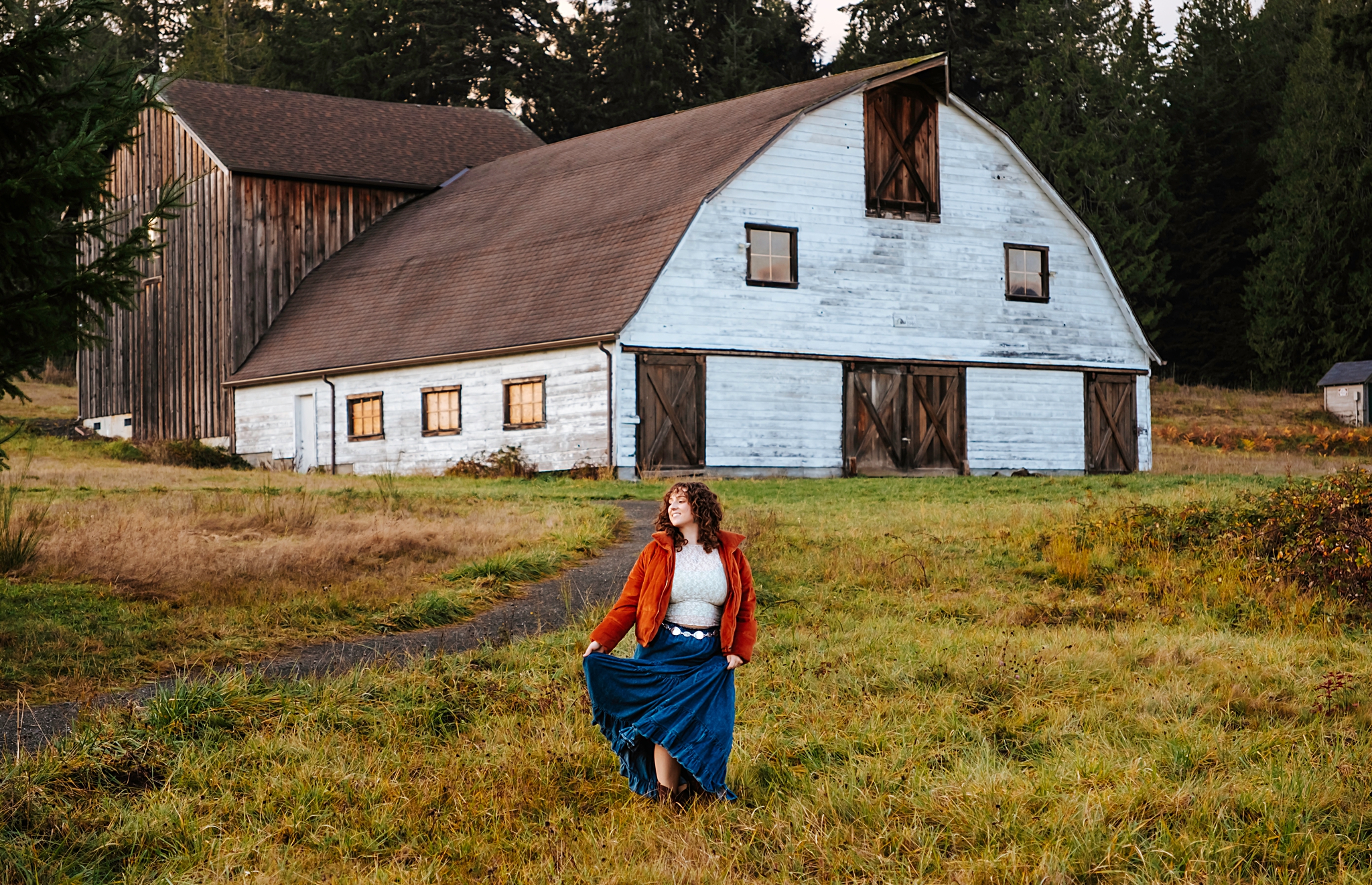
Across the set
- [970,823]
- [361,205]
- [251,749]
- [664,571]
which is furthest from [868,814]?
[361,205]

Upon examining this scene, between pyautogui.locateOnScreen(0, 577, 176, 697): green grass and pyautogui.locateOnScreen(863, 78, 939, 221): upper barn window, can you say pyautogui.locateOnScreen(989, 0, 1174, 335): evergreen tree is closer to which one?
pyautogui.locateOnScreen(863, 78, 939, 221): upper barn window

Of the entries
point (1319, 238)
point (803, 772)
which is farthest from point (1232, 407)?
point (803, 772)

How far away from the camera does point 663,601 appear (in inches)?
258

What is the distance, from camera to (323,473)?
1154 inches

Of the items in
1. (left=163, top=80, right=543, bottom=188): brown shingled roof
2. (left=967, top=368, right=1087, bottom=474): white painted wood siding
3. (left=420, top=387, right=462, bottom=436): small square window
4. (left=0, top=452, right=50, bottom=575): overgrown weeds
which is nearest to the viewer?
(left=0, top=452, right=50, bottom=575): overgrown weeds

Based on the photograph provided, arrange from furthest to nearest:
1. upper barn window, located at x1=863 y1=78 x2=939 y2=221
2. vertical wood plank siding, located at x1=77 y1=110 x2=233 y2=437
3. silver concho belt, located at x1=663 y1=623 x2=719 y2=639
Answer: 1. vertical wood plank siding, located at x1=77 y1=110 x2=233 y2=437
2. upper barn window, located at x1=863 y1=78 x2=939 y2=221
3. silver concho belt, located at x1=663 y1=623 x2=719 y2=639

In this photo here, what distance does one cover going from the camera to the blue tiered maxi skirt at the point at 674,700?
648 centimetres

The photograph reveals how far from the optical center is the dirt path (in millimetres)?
7926

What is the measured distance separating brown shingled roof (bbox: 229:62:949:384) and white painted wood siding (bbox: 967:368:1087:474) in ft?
21.4

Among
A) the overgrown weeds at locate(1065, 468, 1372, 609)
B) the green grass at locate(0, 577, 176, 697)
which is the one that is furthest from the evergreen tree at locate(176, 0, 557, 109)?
the green grass at locate(0, 577, 176, 697)

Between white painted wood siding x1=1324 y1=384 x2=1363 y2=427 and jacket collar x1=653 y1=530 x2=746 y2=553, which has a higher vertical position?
white painted wood siding x1=1324 y1=384 x2=1363 y2=427

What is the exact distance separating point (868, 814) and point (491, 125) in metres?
36.1

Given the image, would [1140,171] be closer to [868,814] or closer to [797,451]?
[797,451]

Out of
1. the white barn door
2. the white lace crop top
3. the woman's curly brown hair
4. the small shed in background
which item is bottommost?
the white lace crop top
